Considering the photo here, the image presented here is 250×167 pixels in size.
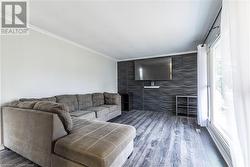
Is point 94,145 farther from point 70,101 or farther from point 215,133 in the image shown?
point 215,133

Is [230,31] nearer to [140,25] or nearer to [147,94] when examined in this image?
[140,25]

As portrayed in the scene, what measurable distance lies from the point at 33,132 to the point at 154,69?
14.8ft

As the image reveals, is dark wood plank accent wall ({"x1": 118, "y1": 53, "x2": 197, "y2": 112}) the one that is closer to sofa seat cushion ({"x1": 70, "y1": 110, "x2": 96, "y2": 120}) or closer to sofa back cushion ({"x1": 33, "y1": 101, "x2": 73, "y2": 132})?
sofa seat cushion ({"x1": 70, "y1": 110, "x2": 96, "y2": 120})

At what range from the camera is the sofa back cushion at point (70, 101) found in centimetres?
317

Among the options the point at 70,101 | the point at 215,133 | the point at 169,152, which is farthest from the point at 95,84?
the point at 215,133

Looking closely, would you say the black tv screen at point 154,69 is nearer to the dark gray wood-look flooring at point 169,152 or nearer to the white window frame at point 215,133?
the white window frame at point 215,133

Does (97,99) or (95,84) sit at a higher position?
(95,84)

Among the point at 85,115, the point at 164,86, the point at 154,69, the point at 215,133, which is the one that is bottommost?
the point at 215,133

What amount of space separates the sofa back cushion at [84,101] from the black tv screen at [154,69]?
8.09ft

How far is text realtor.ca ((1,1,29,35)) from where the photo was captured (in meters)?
2.17

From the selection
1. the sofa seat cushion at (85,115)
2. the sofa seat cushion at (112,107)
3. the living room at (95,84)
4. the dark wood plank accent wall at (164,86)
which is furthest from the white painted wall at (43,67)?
the dark wood plank accent wall at (164,86)

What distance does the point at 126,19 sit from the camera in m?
2.52

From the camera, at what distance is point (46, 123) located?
1.63m

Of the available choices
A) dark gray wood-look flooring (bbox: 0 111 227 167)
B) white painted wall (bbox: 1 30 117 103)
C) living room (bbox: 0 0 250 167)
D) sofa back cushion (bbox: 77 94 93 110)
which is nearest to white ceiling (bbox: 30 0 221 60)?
living room (bbox: 0 0 250 167)
